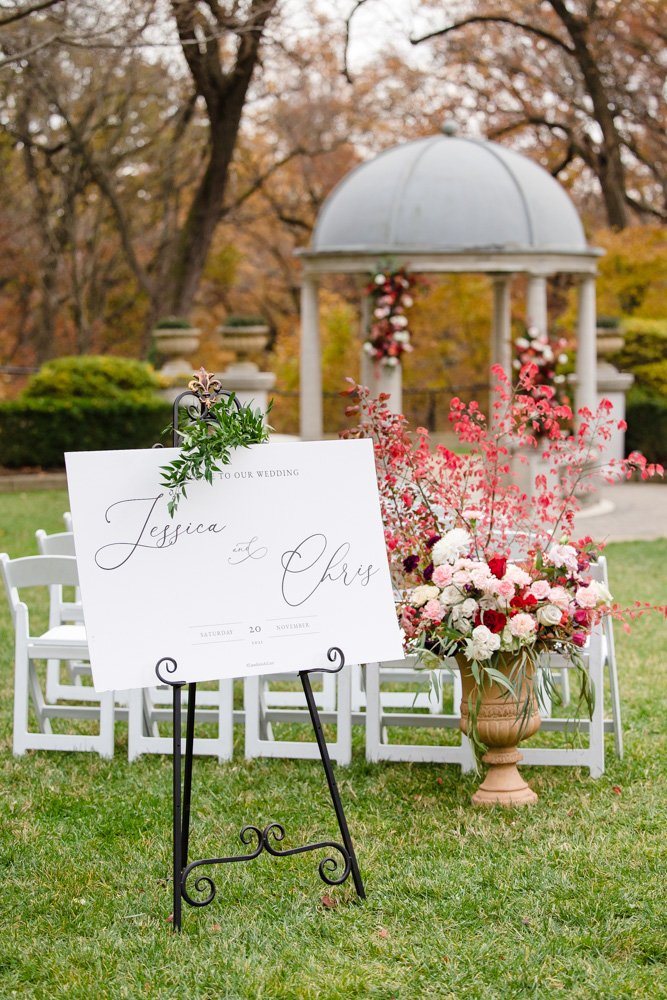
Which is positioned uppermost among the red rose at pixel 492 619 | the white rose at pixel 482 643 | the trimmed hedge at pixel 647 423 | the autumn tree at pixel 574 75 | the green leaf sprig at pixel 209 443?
the autumn tree at pixel 574 75

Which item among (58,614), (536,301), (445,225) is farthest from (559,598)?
(536,301)

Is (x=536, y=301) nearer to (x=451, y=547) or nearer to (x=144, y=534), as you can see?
(x=451, y=547)

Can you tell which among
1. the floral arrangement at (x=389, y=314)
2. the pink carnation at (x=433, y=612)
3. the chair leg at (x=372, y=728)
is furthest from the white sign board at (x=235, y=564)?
the floral arrangement at (x=389, y=314)

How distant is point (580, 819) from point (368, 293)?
10.3 metres

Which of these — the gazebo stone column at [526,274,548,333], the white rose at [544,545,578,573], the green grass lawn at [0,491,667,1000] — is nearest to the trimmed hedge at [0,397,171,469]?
the gazebo stone column at [526,274,548,333]

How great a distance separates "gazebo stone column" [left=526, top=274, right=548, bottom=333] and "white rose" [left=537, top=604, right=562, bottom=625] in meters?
10.6

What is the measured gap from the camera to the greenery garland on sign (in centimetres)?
419

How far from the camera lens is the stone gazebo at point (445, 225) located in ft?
47.5

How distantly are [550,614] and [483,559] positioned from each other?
468 mm

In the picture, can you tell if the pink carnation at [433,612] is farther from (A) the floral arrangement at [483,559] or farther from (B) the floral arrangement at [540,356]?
(B) the floral arrangement at [540,356]

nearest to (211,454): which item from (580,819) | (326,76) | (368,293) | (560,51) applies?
(580,819)

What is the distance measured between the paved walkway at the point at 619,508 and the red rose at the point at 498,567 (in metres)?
7.61

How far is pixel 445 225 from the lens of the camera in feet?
47.5

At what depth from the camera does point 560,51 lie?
25.0 metres
